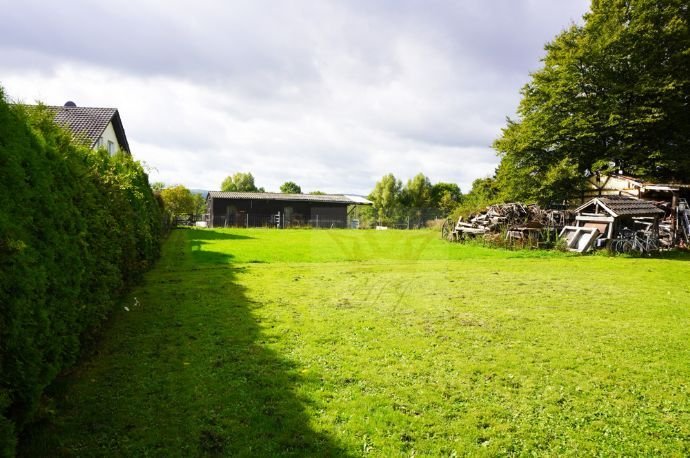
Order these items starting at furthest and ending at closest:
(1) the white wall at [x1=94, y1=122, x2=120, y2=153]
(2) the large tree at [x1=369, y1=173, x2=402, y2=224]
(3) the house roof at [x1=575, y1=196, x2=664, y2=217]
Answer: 1. (2) the large tree at [x1=369, y1=173, x2=402, y2=224]
2. (1) the white wall at [x1=94, y1=122, x2=120, y2=153]
3. (3) the house roof at [x1=575, y1=196, x2=664, y2=217]

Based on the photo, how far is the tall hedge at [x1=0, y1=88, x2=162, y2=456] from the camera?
2467mm

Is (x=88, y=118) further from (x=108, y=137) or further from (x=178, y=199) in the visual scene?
(x=178, y=199)

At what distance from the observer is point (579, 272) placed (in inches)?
432

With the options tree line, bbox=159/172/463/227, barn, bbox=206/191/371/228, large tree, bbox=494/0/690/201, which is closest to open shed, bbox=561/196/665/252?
large tree, bbox=494/0/690/201

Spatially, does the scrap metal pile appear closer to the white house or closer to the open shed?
the open shed

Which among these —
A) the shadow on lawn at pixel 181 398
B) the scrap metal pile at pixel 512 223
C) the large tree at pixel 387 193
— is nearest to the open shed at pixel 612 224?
the scrap metal pile at pixel 512 223

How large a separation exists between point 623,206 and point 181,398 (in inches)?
713

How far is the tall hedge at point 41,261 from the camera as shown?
247 centimetres

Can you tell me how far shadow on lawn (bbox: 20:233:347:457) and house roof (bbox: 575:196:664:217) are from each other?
51.0ft

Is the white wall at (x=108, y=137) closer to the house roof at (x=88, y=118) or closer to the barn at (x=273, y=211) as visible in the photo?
the house roof at (x=88, y=118)

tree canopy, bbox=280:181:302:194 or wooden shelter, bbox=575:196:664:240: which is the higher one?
tree canopy, bbox=280:181:302:194

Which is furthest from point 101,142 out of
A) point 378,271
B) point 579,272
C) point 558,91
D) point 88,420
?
point 558,91

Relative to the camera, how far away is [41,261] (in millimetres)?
3016

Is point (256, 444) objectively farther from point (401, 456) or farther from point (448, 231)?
point (448, 231)
